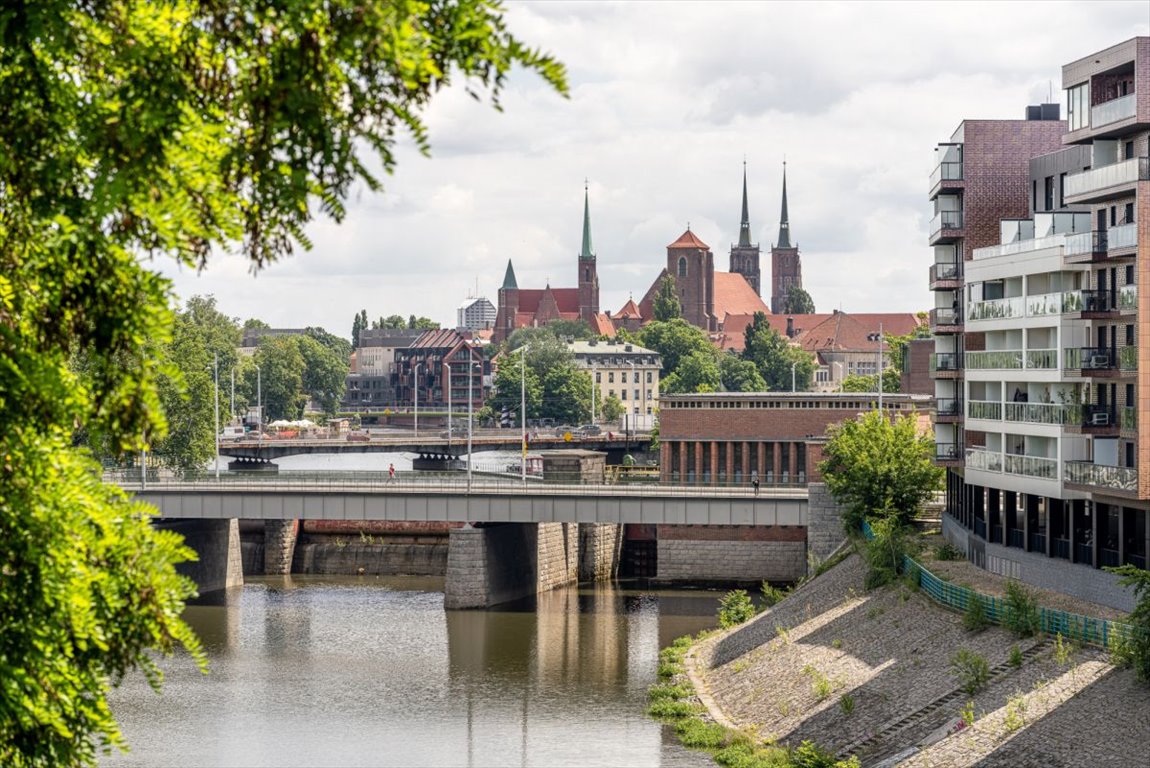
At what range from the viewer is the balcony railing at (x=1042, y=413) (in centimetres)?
5516

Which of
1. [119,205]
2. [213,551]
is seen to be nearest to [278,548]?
[213,551]

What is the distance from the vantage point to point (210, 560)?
305 feet

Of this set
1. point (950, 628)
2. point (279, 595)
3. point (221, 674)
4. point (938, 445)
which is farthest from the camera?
point (279, 595)

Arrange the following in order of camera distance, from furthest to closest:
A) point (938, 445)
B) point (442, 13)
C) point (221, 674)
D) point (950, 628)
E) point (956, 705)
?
point (938, 445), point (221, 674), point (950, 628), point (956, 705), point (442, 13)

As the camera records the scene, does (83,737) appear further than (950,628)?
No

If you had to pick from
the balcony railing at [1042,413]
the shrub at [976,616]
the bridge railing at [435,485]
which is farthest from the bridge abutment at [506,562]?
the shrub at [976,616]

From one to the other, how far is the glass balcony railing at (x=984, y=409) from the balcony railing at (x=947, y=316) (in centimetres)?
489

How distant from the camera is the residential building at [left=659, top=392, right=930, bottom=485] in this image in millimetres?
100312

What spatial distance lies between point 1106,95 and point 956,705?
18.9 metres

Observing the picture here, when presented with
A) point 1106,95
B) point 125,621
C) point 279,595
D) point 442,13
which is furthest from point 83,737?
point 279,595

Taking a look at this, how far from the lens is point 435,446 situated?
158125mm

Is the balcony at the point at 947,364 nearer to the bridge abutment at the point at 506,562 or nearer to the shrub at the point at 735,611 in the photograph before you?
the shrub at the point at 735,611

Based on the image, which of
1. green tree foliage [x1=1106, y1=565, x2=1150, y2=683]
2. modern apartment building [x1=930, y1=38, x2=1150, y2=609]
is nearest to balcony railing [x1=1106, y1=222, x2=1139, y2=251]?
modern apartment building [x1=930, y1=38, x2=1150, y2=609]

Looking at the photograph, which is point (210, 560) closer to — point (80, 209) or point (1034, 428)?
point (1034, 428)
